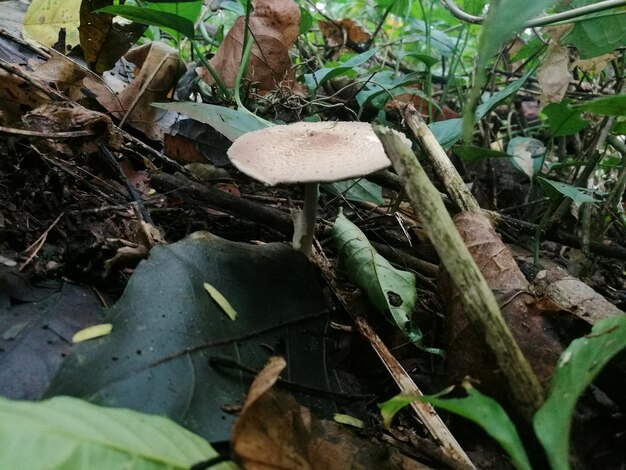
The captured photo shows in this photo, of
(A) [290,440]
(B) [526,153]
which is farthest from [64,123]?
(B) [526,153]

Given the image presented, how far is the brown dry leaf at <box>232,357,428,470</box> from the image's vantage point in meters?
0.75

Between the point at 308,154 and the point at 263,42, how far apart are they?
1.01m

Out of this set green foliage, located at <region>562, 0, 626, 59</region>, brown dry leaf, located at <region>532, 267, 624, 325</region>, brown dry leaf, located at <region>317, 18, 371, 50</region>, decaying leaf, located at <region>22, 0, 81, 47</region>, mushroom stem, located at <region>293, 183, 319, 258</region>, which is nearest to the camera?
brown dry leaf, located at <region>532, 267, 624, 325</region>

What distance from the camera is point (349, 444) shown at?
2.95 ft

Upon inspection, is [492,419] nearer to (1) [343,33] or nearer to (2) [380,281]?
(2) [380,281]

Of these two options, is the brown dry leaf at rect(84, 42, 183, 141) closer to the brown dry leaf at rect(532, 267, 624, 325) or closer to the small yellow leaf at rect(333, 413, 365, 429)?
the small yellow leaf at rect(333, 413, 365, 429)

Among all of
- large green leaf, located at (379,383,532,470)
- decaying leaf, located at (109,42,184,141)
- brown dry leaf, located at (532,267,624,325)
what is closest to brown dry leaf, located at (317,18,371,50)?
decaying leaf, located at (109,42,184,141)

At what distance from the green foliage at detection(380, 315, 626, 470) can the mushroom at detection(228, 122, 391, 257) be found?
470 millimetres

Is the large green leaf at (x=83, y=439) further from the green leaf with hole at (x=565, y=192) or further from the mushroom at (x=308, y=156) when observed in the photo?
the green leaf with hole at (x=565, y=192)

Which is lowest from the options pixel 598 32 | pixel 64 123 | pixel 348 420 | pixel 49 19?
pixel 348 420

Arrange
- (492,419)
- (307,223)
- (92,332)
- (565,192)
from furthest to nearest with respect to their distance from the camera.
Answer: (565,192)
(307,223)
(92,332)
(492,419)

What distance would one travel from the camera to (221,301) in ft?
3.31

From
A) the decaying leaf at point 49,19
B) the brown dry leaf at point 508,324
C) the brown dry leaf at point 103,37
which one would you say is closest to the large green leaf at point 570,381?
the brown dry leaf at point 508,324

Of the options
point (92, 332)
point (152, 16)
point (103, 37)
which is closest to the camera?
point (92, 332)
